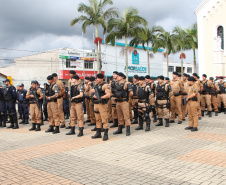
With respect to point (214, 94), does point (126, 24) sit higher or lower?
higher

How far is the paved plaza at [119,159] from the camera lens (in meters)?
4.56

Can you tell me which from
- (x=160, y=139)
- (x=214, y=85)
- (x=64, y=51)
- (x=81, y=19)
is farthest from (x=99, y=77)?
(x=64, y=51)

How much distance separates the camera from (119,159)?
18.7 ft

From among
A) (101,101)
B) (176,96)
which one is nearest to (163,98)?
(176,96)

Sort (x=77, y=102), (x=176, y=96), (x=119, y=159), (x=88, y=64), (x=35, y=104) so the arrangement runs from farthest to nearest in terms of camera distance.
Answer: (x=88, y=64) → (x=176, y=96) → (x=35, y=104) → (x=77, y=102) → (x=119, y=159)

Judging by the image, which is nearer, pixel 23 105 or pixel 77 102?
pixel 77 102

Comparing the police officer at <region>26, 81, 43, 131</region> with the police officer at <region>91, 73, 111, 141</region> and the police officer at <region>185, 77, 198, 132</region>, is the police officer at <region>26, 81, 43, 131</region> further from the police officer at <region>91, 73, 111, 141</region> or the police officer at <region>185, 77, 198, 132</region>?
the police officer at <region>185, 77, 198, 132</region>

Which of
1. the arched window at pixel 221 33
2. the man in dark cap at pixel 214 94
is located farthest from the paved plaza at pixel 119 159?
the arched window at pixel 221 33

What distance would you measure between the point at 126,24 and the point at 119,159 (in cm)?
1963

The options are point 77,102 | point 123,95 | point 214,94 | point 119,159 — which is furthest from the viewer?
point 214,94

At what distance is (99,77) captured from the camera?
788cm

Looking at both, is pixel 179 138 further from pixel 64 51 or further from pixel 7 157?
pixel 64 51

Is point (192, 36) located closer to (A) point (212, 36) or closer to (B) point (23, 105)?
(A) point (212, 36)

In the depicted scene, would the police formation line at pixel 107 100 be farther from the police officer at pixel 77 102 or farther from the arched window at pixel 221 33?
the arched window at pixel 221 33
